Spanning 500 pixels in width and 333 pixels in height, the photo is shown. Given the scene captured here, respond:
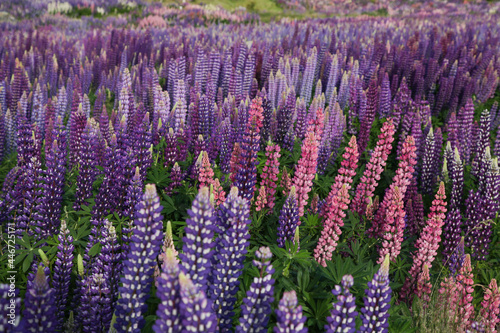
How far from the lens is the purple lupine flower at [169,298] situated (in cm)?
237

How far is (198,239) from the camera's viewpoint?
2.76 meters

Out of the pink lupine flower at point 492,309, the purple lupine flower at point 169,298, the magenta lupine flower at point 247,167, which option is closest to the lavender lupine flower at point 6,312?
the purple lupine flower at point 169,298

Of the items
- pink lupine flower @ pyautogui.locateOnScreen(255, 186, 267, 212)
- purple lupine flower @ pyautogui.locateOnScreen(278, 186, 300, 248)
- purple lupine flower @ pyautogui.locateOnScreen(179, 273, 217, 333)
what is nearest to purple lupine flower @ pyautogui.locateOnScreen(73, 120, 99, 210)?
pink lupine flower @ pyautogui.locateOnScreen(255, 186, 267, 212)

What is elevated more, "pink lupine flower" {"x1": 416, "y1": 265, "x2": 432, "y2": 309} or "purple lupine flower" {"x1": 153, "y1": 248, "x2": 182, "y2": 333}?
"purple lupine flower" {"x1": 153, "y1": 248, "x2": 182, "y2": 333}

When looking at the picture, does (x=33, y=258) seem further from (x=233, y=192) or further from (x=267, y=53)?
(x=267, y=53)

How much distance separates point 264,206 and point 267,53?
665 cm

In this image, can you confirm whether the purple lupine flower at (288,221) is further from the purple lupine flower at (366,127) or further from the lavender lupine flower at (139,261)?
the purple lupine flower at (366,127)

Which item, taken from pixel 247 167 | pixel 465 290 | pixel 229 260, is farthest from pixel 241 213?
pixel 465 290

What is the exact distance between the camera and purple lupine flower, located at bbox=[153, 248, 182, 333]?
2373mm

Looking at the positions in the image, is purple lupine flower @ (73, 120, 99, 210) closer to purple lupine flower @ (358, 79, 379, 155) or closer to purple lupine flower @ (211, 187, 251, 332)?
purple lupine flower @ (211, 187, 251, 332)

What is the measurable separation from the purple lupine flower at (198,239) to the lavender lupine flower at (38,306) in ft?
2.92

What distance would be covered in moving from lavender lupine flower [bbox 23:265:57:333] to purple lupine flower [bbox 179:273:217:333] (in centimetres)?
100

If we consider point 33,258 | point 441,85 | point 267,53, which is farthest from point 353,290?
point 267,53

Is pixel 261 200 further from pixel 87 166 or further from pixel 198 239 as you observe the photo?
pixel 198 239
